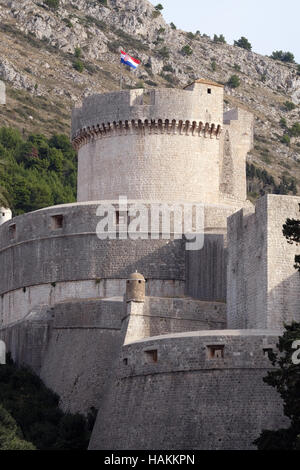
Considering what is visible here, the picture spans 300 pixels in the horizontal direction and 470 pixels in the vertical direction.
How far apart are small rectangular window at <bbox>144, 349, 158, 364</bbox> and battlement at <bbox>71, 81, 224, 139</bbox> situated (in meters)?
15.7

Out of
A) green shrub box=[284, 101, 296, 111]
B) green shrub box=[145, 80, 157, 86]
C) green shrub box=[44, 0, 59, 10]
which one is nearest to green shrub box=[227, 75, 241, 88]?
green shrub box=[284, 101, 296, 111]

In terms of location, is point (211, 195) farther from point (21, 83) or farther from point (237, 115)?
point (21, 83)

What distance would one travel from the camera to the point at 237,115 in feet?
194

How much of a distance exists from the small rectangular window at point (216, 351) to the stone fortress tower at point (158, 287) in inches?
1.7

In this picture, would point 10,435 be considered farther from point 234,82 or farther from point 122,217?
point 234,82

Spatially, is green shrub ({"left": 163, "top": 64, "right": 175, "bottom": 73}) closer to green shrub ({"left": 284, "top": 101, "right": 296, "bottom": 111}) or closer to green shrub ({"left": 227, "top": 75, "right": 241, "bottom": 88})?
green shrub ({"left": 227, "top": 75, "right": 241, "bottom": 88})

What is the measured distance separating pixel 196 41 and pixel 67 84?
2357 cm

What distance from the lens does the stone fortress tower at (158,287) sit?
40875 millimetres

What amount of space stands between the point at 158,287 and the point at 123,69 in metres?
70.6

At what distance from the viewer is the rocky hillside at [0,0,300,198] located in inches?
4304

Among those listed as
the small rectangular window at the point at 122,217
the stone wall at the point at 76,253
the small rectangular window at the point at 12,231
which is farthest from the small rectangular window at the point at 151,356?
the small rectangular window at the point at 12,231

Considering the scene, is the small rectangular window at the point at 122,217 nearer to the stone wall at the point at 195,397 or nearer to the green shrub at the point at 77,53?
the stone wall at the point at 195,397
